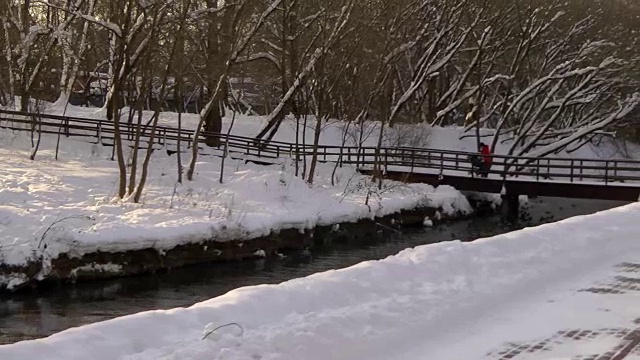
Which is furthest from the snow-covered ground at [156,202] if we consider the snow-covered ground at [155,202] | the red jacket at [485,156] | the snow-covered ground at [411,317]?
the snow-covered ground at [411,317]

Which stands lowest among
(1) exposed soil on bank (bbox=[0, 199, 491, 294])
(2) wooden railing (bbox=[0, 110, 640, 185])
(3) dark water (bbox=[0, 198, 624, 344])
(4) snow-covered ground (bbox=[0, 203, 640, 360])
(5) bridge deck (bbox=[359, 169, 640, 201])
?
(3) dark water (bbox=[0, 198, 624, 344])

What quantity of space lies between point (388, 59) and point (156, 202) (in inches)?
693

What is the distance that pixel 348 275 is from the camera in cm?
853

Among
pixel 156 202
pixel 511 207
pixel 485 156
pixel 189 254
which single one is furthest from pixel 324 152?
pixel 189 254

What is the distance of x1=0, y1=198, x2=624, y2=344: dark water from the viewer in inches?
518

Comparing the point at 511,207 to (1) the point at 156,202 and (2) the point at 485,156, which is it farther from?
(1) the point at 156,202

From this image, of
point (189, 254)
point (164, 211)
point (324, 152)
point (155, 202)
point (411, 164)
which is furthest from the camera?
point (324, 152)

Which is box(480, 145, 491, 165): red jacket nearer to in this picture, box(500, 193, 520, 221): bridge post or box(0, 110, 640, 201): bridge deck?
box(0, 110, 640, 201): bridge deck

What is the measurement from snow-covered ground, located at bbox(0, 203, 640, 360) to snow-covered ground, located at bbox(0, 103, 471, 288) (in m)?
9.56

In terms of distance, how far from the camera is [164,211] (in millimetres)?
20938

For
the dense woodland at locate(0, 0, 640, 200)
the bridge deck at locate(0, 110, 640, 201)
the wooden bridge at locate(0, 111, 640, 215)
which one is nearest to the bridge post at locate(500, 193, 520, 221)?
the wooden bridge at locate(0, 111, 640, 215)

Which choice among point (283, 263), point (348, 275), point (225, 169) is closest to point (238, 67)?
point (225, 169)

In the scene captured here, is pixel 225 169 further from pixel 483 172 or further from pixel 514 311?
pixel 514 311

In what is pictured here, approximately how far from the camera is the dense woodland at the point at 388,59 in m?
32.0
